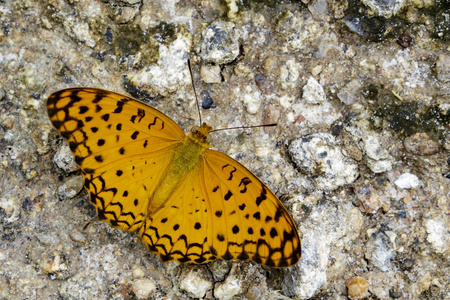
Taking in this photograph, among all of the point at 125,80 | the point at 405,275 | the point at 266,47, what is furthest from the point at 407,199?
the point at 125,80

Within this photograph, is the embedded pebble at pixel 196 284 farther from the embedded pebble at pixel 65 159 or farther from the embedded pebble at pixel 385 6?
the embedded pebble at pixel 385 6

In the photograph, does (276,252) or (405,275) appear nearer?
(276,252)

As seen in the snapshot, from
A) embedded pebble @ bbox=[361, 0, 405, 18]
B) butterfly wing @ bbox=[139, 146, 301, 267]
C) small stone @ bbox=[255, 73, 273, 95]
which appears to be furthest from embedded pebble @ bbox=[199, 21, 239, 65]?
embedded pebble @ bbox=[361, 0, 405, 18]

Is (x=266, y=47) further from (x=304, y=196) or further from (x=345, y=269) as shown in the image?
(x=345, y=269)

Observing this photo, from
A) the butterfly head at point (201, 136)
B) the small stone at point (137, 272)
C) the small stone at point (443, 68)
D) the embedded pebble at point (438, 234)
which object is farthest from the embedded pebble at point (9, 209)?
the small stone at point (443, 68)

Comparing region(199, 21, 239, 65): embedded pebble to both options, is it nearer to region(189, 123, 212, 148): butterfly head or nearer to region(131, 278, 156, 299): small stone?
region(189, 123, 212, 148): butterfly head
